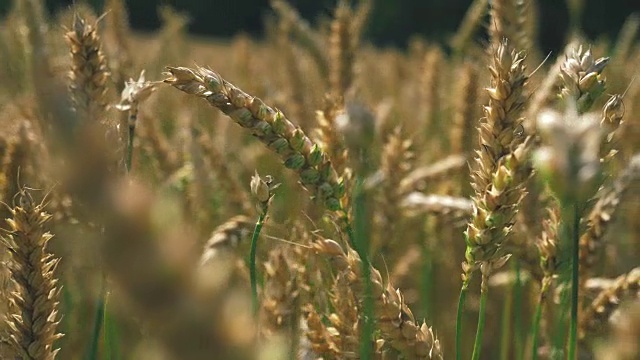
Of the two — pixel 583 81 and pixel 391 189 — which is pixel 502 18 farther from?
pixel 391 189

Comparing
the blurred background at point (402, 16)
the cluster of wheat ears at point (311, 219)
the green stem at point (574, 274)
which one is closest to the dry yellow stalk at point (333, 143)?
the cluster of wheat ears at point (311, 219)

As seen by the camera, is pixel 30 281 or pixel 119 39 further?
pixel 119 39

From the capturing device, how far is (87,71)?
21.9 inches

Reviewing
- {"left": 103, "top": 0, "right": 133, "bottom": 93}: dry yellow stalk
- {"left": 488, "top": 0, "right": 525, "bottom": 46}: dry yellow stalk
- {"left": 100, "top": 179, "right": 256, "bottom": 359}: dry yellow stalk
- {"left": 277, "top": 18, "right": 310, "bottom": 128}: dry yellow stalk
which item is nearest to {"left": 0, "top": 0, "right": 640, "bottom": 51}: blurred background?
{"left": 277, "top": 18, "right": 310, "bottom": 128}: dry yellow stalk

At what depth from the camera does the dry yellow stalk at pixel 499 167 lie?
0.46 metres

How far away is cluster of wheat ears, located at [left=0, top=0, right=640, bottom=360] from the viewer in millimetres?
214

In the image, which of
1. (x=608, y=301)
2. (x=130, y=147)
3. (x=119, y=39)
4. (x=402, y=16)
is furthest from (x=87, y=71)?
(x=402, y=16)

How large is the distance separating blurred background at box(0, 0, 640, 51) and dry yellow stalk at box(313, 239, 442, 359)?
A: 9506mm

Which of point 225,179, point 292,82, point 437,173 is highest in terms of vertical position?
point 292,82

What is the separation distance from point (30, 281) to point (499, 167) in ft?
0.89

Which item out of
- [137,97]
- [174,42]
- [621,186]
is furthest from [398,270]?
[174,42]

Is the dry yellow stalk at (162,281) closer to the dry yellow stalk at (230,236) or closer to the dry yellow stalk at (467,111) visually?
the dry yellow stalk at (230,236)

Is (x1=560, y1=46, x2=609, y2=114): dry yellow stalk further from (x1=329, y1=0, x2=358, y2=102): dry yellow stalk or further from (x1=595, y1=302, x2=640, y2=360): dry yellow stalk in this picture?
(x1=329, y1=0, x2=358, y2=102): dry yellow stalk

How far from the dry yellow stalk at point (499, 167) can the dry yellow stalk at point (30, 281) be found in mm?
252
